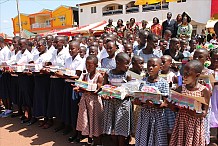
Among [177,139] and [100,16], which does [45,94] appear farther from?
[100,16]

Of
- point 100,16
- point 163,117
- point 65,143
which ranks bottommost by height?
point 65,143

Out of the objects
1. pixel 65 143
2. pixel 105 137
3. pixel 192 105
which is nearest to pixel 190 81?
pixel 192 105

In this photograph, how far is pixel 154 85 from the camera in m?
2.86

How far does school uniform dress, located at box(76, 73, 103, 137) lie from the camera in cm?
359

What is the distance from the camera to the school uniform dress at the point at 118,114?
10.8 feet

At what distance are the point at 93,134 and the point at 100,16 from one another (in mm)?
29557

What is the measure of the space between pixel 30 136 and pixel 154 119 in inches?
102

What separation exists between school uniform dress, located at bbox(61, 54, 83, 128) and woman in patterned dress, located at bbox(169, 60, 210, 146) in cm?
185

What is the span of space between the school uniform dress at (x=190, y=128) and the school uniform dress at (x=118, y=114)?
2.66 feet

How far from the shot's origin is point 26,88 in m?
4.86

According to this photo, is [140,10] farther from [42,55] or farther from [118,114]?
[118,114]

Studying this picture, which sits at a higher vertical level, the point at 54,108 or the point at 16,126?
the point at 54,108

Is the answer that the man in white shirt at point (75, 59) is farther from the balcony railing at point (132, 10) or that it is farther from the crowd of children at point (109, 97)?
the balcony railing at point (132, 10)

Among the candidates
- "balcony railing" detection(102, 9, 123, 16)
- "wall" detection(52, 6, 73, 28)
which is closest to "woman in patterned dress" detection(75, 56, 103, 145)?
"balcony railing" detection(102, 9, 123, 16)
